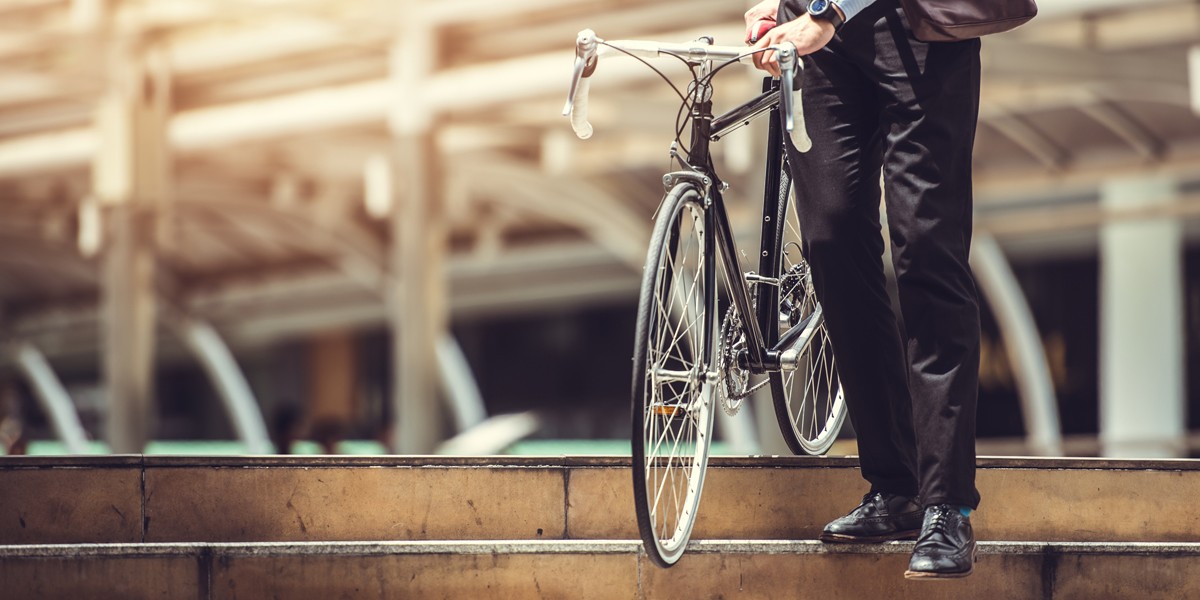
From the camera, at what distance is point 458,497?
452 cm

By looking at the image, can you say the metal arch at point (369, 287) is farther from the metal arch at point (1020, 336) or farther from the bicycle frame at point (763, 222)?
the bicycle frame at point (763, 222)

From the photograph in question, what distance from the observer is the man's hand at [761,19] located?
3.98 m

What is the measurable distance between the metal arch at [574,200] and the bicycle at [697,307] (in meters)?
15.6

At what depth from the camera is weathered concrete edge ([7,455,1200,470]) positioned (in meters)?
4.47

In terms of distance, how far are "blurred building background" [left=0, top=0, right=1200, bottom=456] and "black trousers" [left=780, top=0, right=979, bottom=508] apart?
696 cm

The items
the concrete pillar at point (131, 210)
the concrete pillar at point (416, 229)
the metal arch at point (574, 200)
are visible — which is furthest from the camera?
the metal arch at point (574, 200)

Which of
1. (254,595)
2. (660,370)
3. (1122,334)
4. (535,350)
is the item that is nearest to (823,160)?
(660,370)

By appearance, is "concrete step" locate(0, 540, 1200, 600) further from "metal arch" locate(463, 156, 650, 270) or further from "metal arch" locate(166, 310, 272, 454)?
"metal arch" locate(166, 310, 272, 454)

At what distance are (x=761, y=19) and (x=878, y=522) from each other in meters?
1.32

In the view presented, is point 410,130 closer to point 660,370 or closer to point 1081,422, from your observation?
point 1081,422

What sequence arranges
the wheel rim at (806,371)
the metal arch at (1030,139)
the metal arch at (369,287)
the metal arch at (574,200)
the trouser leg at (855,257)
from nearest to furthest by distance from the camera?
1. the trouser leg at (855,257)
2. the wheel rim at (806,371)
3. the metal arch at (1030,139)
4. the metal arch at (574,200)
5. the metal arch at (369,287)

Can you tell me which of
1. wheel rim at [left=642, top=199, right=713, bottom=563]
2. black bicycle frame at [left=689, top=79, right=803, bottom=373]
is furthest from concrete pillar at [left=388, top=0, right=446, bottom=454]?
wheel rim at [left=642, top=199, right=713, bottom=563]

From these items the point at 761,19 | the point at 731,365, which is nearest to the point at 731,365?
the point at 731,365

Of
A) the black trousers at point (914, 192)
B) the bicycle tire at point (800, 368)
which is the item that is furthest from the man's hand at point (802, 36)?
the bicycle tire at point (800, 368)
